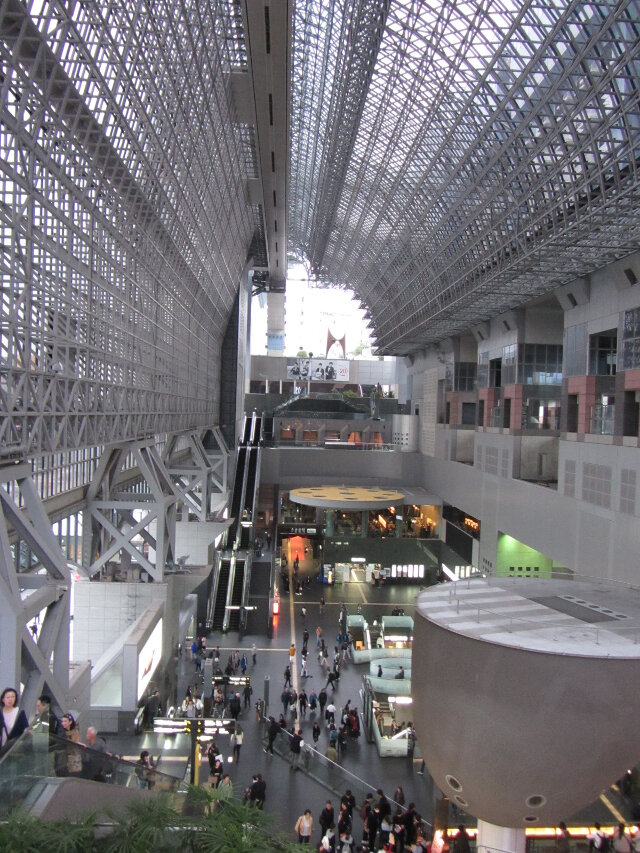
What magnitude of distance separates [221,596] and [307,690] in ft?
35.6

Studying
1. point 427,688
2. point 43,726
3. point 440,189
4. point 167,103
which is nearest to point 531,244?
point 440,189

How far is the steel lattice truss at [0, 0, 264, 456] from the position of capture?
1170cm

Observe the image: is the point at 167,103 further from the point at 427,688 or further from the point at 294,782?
the point at 294,782

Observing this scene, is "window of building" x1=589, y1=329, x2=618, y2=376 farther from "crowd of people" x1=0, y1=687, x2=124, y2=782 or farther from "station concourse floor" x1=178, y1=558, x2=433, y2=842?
"crowd of people" x1=0, y1=687, x2=124, y2=782

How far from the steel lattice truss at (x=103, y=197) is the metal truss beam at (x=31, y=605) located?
38.5 inches

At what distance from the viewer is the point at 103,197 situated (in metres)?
17.5

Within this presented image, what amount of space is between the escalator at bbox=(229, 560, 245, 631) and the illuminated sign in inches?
476

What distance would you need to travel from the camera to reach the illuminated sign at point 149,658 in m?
21.1

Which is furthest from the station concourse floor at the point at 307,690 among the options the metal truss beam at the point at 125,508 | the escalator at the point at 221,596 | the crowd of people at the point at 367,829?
the metal truss beam at the point at 125,508

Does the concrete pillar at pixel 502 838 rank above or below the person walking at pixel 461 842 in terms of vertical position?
above

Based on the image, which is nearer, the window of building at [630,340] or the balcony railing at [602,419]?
the window of building at [630,340]

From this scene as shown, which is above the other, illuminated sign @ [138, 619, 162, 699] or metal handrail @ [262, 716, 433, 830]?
illuminated sign @ [138, 619, 162, 699]

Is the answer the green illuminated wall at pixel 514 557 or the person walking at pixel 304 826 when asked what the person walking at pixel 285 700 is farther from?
the green illuminated wall at pixel 514 557

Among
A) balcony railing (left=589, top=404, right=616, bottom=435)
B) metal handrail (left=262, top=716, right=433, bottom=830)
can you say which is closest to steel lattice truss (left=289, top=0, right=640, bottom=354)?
balcony railing (left=589, top=404, right=616, bottom=435)
